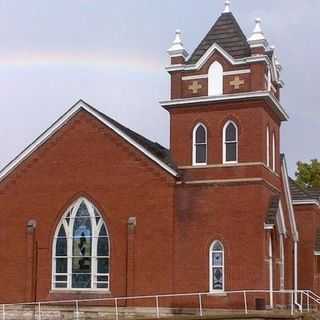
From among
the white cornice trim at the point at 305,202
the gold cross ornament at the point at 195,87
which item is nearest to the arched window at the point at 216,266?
the gold cross ornament at the point at 195,87

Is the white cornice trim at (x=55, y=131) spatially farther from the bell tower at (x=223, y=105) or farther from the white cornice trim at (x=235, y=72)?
the white cornice trim at (x=235, y=72)

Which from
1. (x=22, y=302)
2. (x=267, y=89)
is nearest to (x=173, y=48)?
(x=267, y=89)

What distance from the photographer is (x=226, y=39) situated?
31641 millimetres

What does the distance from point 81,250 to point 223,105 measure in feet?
27.2

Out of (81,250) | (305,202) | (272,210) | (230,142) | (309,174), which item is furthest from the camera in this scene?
(309,174)

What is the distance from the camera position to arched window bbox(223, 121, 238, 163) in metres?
30.5

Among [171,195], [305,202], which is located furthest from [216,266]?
[305,202]

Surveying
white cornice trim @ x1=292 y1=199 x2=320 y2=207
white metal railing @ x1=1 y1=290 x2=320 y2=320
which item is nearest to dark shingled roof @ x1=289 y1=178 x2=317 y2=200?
white cornice trim @ x1=292 y1=199 x2=320 y2=207

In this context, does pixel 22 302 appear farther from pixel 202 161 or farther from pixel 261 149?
pixel 261 149

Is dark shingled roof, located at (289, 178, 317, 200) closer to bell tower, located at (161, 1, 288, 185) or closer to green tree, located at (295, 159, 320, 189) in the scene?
bell tower, located at (161, 1, 288, 185)

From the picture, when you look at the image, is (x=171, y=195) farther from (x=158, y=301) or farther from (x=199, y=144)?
(x=158, y=301)

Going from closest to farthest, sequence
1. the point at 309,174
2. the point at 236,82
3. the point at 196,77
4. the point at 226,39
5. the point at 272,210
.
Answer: the point at 272,210, the point at 236,82, the point at 196,77, the point at 226,39, the point at 309,174

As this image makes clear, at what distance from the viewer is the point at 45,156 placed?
109ft

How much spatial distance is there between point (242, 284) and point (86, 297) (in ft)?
21.4
